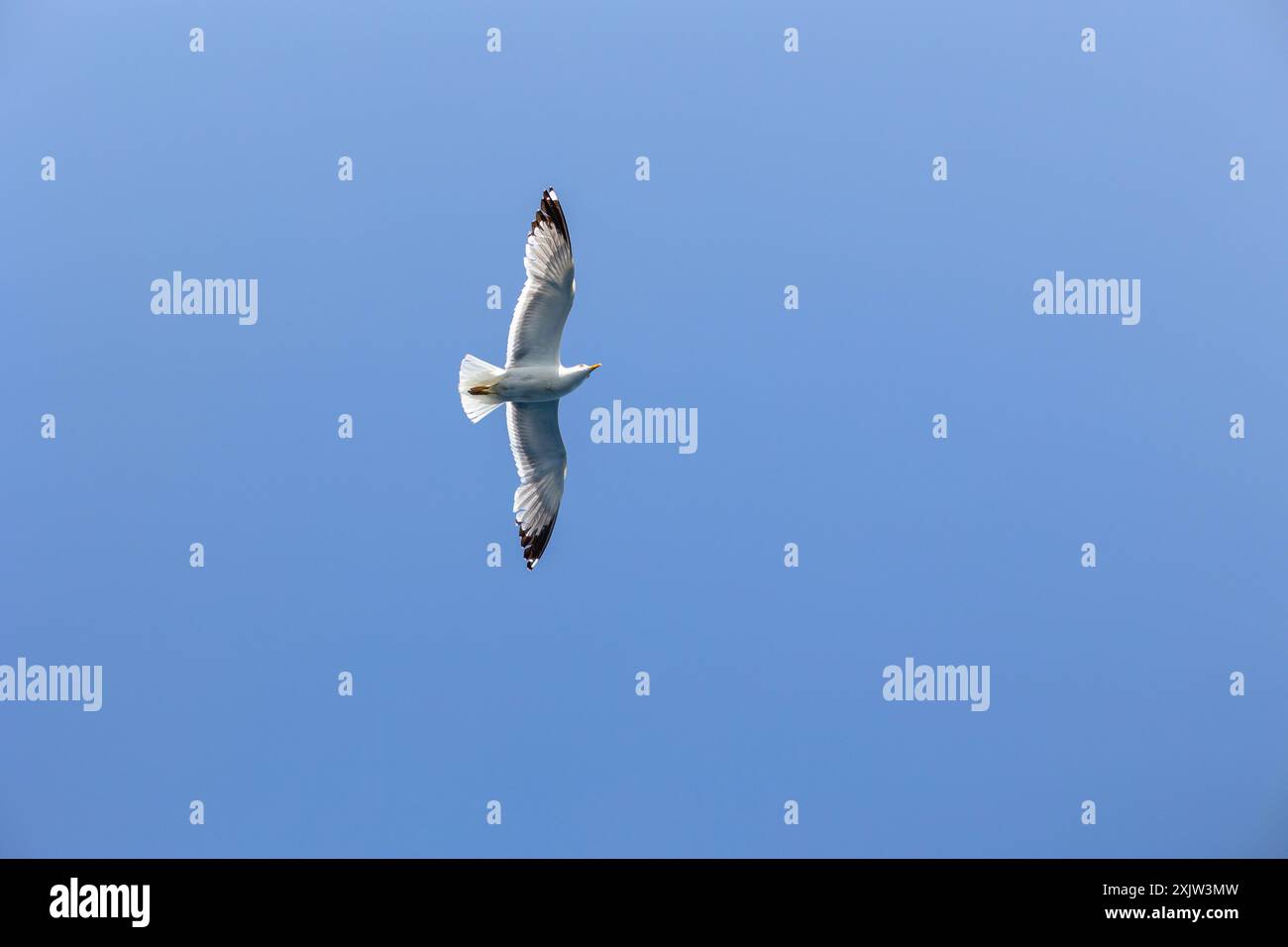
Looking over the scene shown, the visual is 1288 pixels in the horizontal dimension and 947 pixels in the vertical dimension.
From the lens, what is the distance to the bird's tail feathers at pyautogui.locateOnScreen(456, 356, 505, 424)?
558cm

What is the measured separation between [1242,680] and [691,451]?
11.5 ft

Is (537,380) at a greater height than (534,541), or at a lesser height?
greater

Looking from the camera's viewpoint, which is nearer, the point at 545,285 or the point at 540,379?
the point at 545,285

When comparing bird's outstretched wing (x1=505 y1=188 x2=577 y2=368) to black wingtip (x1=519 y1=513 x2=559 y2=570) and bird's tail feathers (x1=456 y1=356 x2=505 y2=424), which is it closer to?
bird's tail feathers (x1=456 y1=356 x2=505 y2=424)

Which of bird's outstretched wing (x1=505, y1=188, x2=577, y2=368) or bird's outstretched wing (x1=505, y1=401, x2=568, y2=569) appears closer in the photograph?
bird's outstretched wing (x1=505, y1=188, x2=577, y2=368)

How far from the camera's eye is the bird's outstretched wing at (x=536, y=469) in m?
5.87

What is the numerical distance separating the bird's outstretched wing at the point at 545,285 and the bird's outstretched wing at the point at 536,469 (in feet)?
1.40

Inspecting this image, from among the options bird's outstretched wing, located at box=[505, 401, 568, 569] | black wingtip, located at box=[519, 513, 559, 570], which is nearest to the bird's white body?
bird's outstretched wing, located at box=[505, 401, 568, 569]

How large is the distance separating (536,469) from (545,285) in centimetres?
100

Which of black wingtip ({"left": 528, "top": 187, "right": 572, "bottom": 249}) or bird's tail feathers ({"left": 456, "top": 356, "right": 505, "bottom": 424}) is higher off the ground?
black wingtip ({"left": 528, "top": 187, "right": 572, "bottom": 249})

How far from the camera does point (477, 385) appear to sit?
5605mm

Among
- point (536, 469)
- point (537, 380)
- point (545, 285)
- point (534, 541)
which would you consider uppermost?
point (545, 285)

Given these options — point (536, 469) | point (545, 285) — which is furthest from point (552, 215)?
point (536, 469)

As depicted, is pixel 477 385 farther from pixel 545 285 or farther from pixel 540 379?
pixel 545 285
